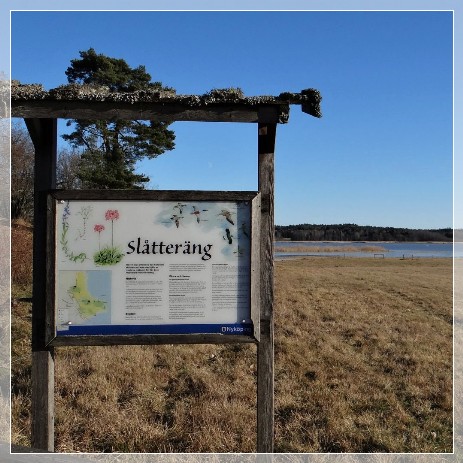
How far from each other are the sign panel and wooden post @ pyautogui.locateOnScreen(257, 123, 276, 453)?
13 centimetres

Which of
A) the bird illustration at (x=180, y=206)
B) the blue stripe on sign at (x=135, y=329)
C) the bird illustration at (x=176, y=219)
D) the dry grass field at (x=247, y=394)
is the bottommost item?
the dry grass field at (x=247, y=394)

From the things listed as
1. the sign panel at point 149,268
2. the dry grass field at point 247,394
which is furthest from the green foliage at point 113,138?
the sign panel at point 149,268

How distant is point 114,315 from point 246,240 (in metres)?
1.23

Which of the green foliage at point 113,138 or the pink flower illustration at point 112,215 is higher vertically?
the green foliage at point 113,138

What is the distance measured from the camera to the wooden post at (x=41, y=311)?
3.65 m

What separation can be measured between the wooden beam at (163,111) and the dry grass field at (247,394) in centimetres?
314

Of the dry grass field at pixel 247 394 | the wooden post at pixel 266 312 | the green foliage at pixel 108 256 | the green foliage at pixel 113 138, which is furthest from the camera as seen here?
the green foliage at pixel 113 138

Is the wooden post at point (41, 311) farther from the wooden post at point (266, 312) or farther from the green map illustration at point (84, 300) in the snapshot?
the wooden post at point (266, 312)

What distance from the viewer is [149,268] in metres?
3.67

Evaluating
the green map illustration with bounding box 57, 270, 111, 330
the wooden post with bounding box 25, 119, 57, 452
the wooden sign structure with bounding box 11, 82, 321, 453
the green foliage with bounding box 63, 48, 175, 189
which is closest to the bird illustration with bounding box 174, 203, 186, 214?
the wooden sign structure with bounding box 11, 82, 321, 453

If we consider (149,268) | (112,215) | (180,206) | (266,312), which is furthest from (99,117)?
(266,312)

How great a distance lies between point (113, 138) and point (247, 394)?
2018 cm

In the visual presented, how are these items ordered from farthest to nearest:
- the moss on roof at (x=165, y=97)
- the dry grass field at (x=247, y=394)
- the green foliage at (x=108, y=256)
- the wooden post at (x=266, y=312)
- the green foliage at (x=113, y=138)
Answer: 1. the green foliage at (x=113, y=138)
2. the dry grass field at (x=247, y=394)
3. the wooden post at (x=266, y=312)
4. the green foliage at (x=108, y=256)
5. the moss on roof at (x=165, y=97)

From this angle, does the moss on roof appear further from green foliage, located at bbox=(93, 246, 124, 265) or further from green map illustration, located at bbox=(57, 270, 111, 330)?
green map illustration, located at bbox=(57, 270, 111, 330)
